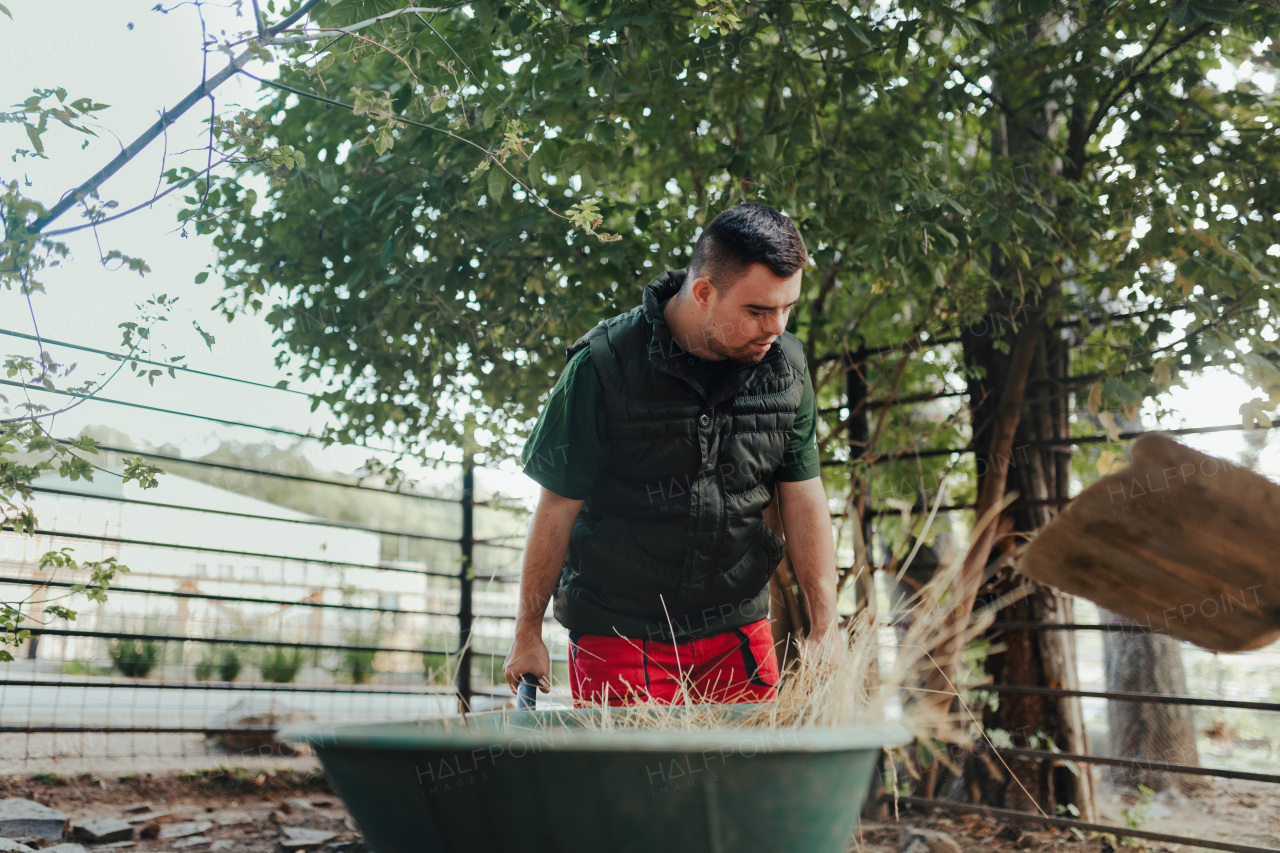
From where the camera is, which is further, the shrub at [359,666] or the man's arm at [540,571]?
the shrub at [359,666]

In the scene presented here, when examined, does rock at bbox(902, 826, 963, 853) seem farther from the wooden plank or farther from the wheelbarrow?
the wheelbarrow

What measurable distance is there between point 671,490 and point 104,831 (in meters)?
2.70

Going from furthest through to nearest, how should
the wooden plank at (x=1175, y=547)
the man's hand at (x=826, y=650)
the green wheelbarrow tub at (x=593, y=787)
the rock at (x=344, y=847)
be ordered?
the rock at (x=344, y=847) → the man's hand at (x=826, y=650) → the wooden plank at (x=1175, y=547) → the green wheelbarrow tub at (x=593, y=787)

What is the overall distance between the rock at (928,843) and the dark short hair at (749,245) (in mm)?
2328

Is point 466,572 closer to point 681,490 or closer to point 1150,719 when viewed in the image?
point 681,490

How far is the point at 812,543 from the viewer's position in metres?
1.78

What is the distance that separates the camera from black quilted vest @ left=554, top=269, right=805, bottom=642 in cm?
170

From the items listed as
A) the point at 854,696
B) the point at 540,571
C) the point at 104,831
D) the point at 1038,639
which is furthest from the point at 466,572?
the point at 854,696

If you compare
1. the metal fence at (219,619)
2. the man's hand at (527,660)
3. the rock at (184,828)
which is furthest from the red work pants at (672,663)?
the rock at (184,828)

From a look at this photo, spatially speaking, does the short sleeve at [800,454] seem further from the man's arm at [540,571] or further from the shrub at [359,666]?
the shrub at [359,666]

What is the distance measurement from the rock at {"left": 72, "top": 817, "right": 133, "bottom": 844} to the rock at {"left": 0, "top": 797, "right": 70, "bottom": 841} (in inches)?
2.3

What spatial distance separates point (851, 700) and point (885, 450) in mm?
2701

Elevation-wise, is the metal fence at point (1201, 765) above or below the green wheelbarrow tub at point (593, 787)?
below

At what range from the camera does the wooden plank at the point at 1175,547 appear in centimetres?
96
